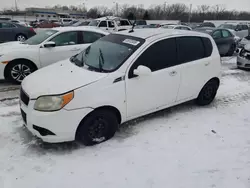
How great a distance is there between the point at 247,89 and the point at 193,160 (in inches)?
158

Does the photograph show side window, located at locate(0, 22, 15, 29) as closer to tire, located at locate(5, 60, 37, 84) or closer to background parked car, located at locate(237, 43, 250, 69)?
tire, located at locate(5, 60, 37, 84)

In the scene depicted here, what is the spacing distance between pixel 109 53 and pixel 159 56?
0.85m

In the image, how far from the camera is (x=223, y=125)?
4.10 metres

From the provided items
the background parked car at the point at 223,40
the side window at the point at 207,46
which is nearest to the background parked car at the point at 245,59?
the background parked car at the point at 223,40

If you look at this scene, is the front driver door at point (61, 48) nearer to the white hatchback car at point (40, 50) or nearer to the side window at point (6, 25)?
the white hatchback car at point (40, 50)

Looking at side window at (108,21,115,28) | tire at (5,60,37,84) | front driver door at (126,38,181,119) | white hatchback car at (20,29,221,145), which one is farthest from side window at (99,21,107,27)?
front driver door at (126,38,181,119)

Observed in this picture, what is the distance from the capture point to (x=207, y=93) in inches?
188

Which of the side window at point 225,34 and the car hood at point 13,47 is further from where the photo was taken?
the side window at point 225,34

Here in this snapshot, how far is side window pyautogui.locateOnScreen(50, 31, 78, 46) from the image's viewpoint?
632 centimetres

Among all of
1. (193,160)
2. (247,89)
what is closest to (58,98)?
(193,160)

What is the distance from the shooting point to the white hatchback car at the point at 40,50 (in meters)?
5.76

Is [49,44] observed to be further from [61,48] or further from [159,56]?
[159,56]

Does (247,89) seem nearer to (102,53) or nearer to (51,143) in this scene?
(102,53)

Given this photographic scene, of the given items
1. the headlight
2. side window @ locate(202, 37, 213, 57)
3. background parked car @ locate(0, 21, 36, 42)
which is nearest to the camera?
the headlight
